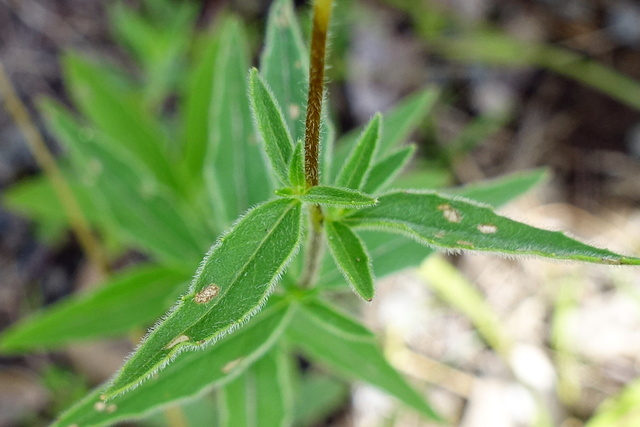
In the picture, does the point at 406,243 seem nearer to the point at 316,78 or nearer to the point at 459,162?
the point at 316,78

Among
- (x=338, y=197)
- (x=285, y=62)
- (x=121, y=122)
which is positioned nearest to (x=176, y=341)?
(x=338, y=197)

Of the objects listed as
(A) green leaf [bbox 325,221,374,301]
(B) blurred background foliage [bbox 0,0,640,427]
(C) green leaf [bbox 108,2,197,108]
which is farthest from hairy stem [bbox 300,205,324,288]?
(C) green leaf [bbox 108,2,197,108]

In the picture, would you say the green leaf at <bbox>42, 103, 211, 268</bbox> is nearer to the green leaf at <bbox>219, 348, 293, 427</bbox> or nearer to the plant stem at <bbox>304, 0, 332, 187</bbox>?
the green leaf at <bbox>219, 348, 293, 427</bbox>

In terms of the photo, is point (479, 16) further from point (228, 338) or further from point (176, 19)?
point (228, 338)

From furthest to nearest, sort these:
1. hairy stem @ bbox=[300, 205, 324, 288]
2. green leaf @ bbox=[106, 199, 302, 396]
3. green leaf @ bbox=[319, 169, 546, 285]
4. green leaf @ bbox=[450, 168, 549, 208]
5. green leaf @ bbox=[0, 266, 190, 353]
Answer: green leaf @ bbox=[0, 266, 190, 353] → green leaf @ bbox=[450, 168, 549, 208] → green leaf @ bbox=[319, 169, 546, 285] → hairy stem @ bbox=[300, 205, 324, 288] → green leaf @ bbox=[106, 199, 302, 396]

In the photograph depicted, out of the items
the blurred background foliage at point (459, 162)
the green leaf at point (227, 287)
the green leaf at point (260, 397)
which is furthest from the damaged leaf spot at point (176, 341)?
the blurred background foliage at point (459, 162)
